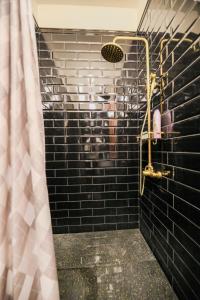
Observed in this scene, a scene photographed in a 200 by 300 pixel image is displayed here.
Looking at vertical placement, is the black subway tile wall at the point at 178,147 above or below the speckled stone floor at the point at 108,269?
above

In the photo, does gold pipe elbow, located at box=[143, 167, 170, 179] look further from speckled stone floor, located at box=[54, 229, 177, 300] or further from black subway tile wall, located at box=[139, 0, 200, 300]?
speckled stone floor, located at box=[54, 229, 177, 300]

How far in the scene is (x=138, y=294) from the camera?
0.99 meters

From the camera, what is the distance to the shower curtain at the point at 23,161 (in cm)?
76

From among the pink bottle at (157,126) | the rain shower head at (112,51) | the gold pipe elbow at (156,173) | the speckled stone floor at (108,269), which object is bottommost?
the speckled stone floor at (108,269)

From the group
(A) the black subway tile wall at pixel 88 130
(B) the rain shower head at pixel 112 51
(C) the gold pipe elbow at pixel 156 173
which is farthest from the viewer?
(A) the black subway tile wall at pixel 88 130

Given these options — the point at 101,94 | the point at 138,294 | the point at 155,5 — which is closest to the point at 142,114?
the point at 101,94

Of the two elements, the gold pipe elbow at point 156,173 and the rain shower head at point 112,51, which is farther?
the rain shower head at point 112,51

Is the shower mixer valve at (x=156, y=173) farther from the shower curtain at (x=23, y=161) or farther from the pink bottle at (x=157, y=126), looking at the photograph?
the shower curtain at (x=23, y=161)

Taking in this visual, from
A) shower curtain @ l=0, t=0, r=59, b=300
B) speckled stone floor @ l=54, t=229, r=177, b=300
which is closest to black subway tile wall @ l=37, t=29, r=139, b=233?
speckled stone floor @ l=54, t=229, r=177, b=300

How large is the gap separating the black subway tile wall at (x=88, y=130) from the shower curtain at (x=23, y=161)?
82 cm

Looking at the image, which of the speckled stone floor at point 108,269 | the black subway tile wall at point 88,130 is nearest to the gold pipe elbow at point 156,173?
the black subway tile wall at point 88,130

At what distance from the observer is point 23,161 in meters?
0.78

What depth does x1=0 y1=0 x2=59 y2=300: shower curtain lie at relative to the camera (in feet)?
2.48

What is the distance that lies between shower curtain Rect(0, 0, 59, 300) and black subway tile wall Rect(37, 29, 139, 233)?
2.69ft
